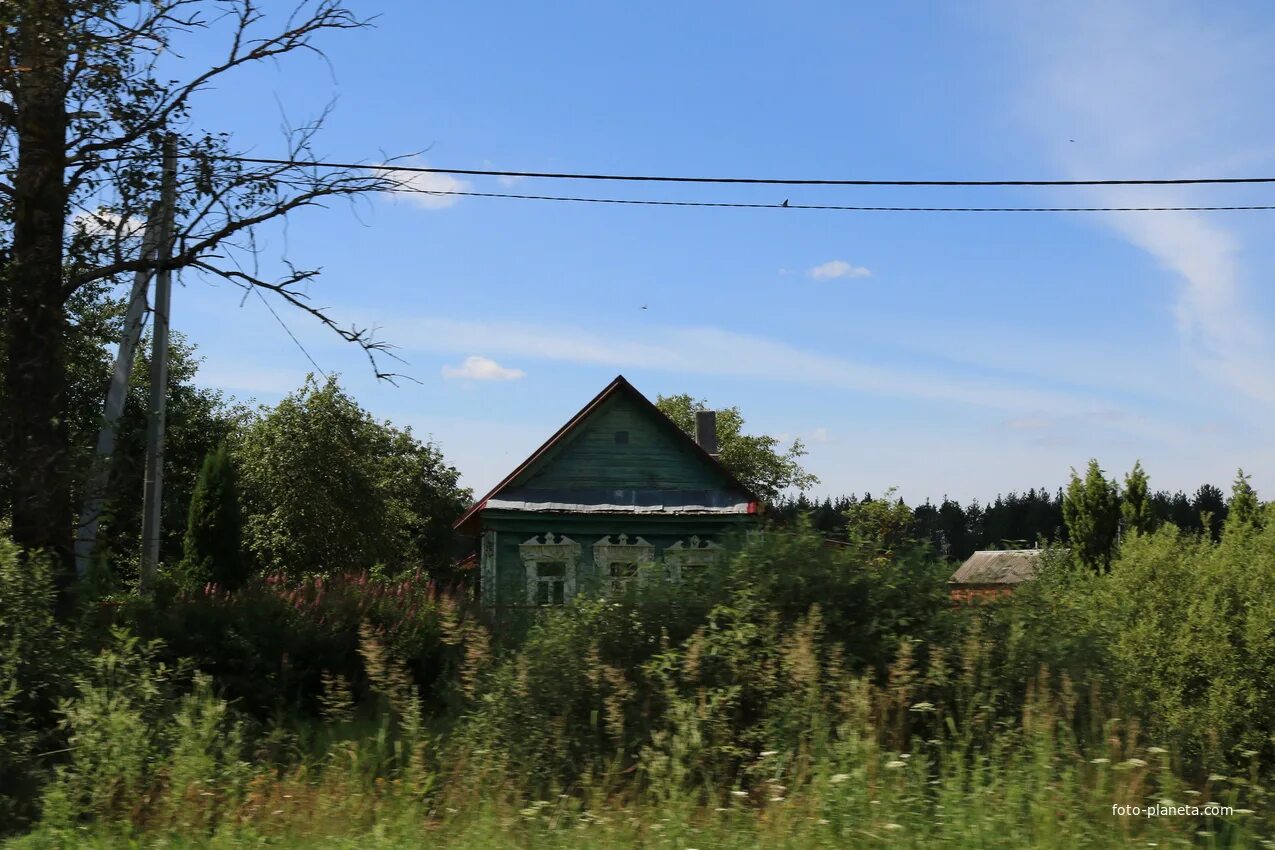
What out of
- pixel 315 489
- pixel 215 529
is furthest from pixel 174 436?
pixel 215 529

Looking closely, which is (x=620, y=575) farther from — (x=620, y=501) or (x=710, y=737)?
(x=620, y=501)

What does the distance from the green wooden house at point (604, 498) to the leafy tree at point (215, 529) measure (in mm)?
6528

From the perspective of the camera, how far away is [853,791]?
245 inches

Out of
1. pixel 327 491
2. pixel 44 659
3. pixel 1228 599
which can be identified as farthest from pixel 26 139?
pixel 327 491

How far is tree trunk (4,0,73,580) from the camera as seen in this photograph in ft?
38.3

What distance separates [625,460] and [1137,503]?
11.6 meters

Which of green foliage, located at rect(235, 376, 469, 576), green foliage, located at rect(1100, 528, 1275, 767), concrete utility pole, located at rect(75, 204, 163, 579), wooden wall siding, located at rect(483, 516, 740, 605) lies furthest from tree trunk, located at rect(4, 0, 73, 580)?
green foliage, located at rect(235, 376, 469, 576)

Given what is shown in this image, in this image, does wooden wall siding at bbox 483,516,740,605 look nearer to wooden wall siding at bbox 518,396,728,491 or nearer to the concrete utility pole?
wooden wall siding at bbox 518,396,728,491

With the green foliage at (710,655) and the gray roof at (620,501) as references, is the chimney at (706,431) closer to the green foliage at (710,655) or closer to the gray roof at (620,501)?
the gray roof at (620,501)

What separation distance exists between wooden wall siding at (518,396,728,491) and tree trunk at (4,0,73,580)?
13.9 metres

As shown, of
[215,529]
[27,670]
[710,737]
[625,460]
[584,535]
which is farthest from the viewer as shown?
[215,529]

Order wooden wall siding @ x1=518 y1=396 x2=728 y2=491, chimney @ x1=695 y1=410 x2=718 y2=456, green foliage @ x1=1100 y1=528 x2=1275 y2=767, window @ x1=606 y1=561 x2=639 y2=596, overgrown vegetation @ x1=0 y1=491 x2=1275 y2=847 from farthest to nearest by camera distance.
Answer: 1. chimney @ x1=695 y1=410 x2=718 y2=456
2. wooden wall siding @ x1=518 y1=396 x2=728 y2=491
3. green foliage @ x1=1100 y1=528 x2=1275 y2=767
4. window @ x1=606 y1=561 x2=639 y2=596
5. overgrown vegetation @ x1=0 y1=491 x2=1275 y2=847

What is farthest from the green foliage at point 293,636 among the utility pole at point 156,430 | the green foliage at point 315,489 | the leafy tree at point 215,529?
the green foliage at point 315,489

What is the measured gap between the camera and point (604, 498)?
25281 millimetres
